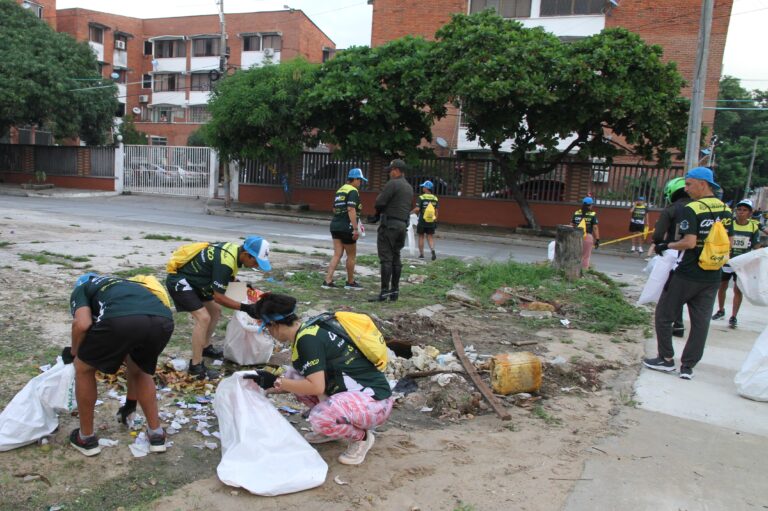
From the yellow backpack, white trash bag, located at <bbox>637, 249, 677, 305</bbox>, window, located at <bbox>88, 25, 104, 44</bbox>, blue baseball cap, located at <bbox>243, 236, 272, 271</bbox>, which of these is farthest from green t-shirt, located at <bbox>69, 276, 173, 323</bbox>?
window, located at <bbox>88, 25, 104, 44</bbox>

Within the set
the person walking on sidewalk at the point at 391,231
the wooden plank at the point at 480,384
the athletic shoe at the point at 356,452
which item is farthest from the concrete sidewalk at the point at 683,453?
the person walking on sidewalk at the point at 391,231

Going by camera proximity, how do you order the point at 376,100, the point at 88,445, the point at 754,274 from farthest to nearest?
the point at 376,100 < the point at 754,274 < the point at 88,445

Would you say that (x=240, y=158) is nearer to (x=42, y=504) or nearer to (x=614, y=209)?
(x=614, y=209)

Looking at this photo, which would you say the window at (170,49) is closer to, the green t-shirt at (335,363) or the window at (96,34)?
the window at (96,34)

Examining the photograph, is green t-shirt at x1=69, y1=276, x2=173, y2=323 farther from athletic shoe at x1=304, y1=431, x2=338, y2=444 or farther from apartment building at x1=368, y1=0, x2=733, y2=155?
apartment building at x1=368, y1=0, x2=733, y2=155

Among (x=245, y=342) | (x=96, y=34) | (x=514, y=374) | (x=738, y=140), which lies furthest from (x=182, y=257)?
(x=738, y=140)

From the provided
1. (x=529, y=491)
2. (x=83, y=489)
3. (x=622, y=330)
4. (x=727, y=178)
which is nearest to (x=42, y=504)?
(x=83, y=489)

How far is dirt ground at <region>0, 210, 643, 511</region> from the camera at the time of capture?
3.00 metres

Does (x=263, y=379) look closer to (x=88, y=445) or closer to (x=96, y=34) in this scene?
(x=88, y=445)

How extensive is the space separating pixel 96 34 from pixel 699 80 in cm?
4444

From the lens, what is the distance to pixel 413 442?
A: 12.3 ft

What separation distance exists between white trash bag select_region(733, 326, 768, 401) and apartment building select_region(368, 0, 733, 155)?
2158 cm

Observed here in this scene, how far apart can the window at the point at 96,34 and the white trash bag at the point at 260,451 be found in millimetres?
48482

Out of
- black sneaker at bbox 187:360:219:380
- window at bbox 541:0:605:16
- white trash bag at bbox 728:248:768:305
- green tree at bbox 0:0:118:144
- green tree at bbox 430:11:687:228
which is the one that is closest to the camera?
black sneaker at bbox 187:360:219:380
